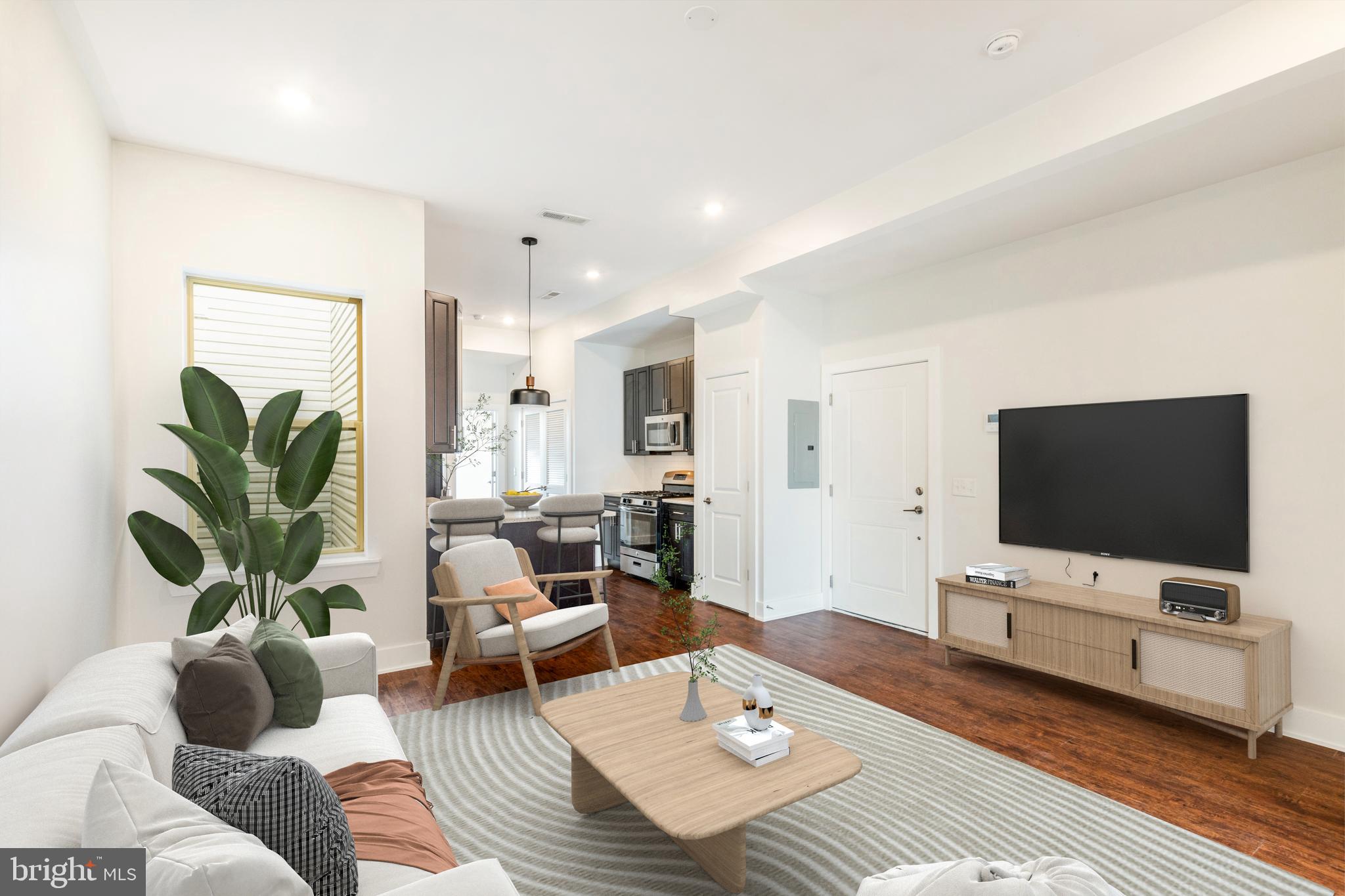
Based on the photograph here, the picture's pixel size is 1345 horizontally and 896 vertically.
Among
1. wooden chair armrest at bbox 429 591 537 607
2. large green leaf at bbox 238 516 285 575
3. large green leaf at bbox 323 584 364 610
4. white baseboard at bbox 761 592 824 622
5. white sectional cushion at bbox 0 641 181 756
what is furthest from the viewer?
white baseboard at bbox 761 592 824 622

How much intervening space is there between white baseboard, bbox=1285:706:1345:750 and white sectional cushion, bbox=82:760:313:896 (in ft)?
13.2

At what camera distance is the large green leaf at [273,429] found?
3236mm

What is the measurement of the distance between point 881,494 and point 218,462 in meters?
4.24

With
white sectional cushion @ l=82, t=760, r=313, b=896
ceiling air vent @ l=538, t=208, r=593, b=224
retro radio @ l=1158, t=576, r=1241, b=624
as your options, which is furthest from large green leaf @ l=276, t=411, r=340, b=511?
retro radio @ l=1158, t=576, r=1241, b=624

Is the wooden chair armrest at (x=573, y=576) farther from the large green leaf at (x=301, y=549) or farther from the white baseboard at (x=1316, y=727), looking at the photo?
the white baseboard at (x=1316, y=727)

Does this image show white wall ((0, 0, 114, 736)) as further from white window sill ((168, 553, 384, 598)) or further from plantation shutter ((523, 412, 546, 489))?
plantation shutter ((523, 412, 546, 489))

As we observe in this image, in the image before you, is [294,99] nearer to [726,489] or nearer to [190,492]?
[190,492]

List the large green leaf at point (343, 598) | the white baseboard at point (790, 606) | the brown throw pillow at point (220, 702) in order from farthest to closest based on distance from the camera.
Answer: the white baseboard at point (790, 606) → the large green leaf at point (343, 598) → the brown throw pillow at point (220, 702)

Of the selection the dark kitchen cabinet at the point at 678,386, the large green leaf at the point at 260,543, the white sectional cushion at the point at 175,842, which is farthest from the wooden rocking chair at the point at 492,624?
the dark kitchen cabinet at the point at 678,386

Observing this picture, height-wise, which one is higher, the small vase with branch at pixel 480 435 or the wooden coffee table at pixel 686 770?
the small vase with branch at pixel 480 435

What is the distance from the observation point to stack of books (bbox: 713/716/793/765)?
1960mm

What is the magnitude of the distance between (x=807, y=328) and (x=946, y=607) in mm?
2469

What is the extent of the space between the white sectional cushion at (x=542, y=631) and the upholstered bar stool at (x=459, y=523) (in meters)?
0.91

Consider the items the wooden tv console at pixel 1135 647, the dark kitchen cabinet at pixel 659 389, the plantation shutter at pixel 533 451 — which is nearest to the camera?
the wooden tv console at pixel 1135 647
